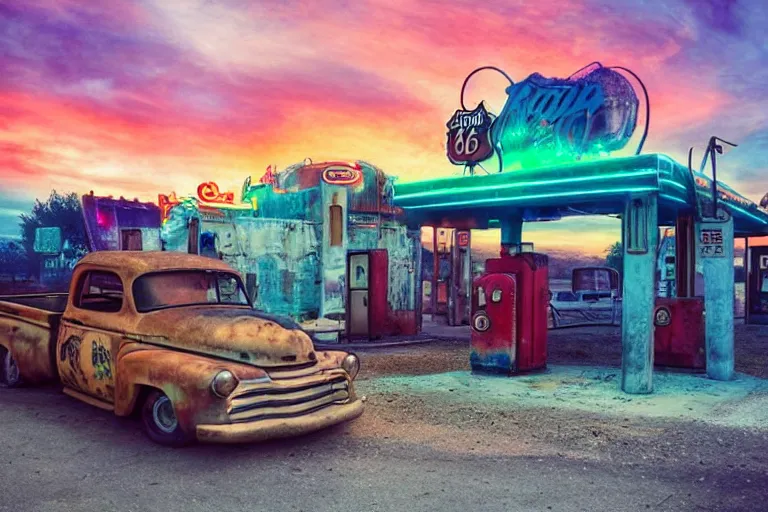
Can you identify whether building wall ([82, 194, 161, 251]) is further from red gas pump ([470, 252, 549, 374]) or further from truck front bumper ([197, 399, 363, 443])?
truck front bumper ([197, 399, 363, 443])

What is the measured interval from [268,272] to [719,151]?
39.1ft

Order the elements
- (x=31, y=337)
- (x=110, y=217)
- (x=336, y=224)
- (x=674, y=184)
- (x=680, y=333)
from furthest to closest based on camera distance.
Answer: (x=110, y=217) → (x=336, y=224) → (x=680, y=333) → (x=674, y=184) → (x=31, y=337)

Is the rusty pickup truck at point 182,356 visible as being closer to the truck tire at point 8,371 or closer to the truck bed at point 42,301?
the truck tire at point 8,371

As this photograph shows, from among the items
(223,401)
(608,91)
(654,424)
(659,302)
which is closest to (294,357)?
(223,401)

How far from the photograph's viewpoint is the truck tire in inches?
299

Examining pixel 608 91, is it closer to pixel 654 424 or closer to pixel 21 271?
pixel 654 424

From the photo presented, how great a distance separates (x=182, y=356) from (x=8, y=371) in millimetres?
3814

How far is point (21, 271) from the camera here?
134 ft

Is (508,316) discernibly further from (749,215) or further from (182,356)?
(749,215)

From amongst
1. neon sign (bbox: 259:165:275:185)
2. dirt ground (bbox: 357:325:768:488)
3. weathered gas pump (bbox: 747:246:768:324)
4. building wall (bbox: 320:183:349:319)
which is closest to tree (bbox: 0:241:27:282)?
neon sign (bbox: 259:165:275:185)

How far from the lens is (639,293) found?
25.5 feet

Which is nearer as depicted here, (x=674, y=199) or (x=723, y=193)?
(x=674, y=199)

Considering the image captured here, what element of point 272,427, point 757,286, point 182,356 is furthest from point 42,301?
point 757,286

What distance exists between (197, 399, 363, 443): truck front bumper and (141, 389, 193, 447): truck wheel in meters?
0.64
